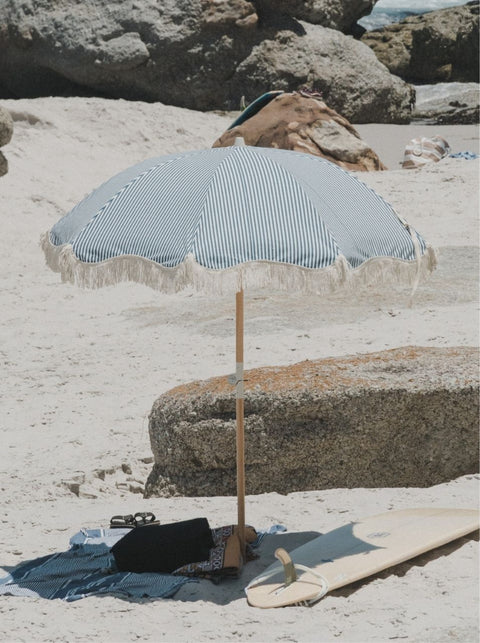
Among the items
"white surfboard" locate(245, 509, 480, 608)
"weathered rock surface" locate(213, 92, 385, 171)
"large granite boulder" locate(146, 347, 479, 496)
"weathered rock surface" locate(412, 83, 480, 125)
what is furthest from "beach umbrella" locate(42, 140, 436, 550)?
"weathered rock surface" locate(412, 83, 480, 125)

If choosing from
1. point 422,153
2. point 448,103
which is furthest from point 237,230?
point 448,103

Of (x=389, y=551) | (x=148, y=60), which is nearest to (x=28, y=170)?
(x=148, y=60)

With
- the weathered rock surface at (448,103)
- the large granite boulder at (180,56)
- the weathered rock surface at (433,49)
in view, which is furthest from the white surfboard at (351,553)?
the weathered rock surface at (433,49)

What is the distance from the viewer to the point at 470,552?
13.4 ft

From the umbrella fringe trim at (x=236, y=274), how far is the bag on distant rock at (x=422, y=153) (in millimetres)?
12057

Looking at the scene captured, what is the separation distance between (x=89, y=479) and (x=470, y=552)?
2.56 m

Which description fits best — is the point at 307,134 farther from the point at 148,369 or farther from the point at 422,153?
the point at 148,369

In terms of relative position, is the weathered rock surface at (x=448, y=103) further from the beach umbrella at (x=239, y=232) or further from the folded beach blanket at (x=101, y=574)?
the folded beach blanket at (x=101, y=574)

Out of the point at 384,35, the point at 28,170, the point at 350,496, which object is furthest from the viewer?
the point at 384,35

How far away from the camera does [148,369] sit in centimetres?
798

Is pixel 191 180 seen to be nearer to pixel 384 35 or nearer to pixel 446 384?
pixel 446 384

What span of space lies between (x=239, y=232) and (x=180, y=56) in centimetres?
1579

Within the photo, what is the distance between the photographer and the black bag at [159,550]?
4344 mm

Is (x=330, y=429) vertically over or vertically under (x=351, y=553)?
over
